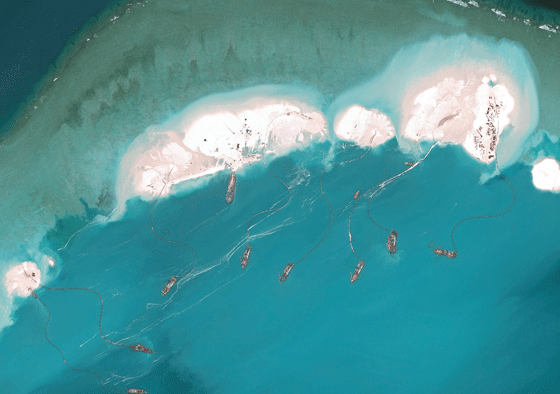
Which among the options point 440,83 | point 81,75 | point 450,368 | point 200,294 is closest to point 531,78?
point 440,83

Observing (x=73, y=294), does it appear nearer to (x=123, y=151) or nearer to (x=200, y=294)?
(x=200, y=294)

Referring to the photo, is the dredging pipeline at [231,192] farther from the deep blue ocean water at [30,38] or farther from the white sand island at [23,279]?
the deep blue ocean water at [30,38]

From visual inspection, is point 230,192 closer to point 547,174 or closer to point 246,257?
point 246,257

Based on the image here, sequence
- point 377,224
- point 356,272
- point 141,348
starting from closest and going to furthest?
point 141,348 → point 356,272 → point 377,224

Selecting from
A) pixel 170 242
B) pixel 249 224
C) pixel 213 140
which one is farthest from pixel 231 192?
pixel 170 242

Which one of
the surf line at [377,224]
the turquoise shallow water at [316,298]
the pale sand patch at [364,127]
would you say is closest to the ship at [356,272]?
the surf line at [377,224]

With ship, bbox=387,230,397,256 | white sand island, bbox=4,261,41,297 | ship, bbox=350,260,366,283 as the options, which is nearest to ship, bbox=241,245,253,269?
ship, bbox=350,260,366,283

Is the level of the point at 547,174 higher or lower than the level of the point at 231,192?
lower
